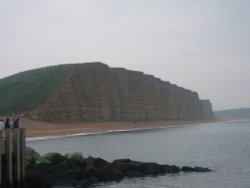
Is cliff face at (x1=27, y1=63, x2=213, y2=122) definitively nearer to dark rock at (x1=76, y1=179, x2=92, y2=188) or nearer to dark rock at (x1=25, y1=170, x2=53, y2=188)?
dark rock at (x1=76, y1=179, x2=92, y2=188)

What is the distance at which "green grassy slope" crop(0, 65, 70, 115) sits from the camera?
121 meters

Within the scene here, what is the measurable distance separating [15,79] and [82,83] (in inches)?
1199

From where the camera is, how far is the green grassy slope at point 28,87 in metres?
121

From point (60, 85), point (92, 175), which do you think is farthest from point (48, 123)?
point (92, 175)

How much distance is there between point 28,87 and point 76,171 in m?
113

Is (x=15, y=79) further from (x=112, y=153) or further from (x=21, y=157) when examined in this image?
(x=21, y=157)

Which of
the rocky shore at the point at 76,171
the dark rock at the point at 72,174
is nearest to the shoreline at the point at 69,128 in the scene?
the rocky shore at the point at 76,171

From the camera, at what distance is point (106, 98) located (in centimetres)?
13650

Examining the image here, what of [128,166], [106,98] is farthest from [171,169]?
[106,98]

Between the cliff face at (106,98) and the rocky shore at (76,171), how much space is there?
3063 inches

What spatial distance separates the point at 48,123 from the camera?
10662 centimetres

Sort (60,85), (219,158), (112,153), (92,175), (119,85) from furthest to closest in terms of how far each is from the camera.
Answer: (119,85) < (60,85) < (112,153) < (219,158) < (92,175)

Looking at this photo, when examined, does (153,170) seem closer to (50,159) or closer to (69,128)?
(50,159)

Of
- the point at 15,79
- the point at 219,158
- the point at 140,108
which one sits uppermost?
the point at 15,79
